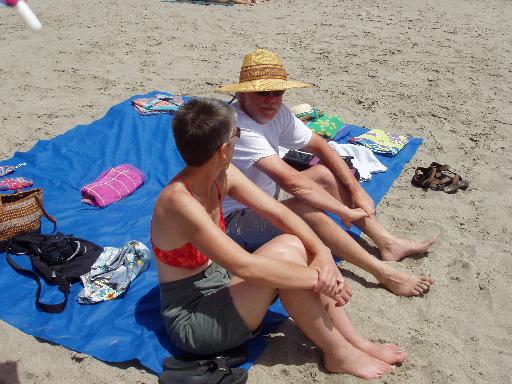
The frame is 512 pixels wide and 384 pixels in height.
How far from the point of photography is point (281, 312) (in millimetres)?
3049

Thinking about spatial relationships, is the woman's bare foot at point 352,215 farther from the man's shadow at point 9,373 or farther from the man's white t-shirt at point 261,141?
the man's shadow at point 9,373

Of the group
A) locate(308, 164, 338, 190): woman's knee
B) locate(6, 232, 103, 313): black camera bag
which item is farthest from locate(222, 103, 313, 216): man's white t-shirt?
locate(6, 232, 103, 313): black camera bag

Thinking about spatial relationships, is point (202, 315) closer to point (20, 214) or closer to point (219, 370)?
point (219, 370)

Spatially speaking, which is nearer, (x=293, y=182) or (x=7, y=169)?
(x=293, y=182)

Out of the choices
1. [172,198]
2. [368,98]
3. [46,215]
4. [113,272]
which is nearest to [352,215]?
[172,198]

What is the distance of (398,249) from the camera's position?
11.5 ft

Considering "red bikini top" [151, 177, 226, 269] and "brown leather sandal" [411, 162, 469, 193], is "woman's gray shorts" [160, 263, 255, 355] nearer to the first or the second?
"red bikini top" [151, 177, 226, 269]

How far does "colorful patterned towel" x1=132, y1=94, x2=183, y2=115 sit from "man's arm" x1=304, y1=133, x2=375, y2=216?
7.20ft

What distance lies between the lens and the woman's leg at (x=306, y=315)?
7.97 ft

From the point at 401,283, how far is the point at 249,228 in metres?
0.97

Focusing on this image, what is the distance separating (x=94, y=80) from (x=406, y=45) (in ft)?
15.8

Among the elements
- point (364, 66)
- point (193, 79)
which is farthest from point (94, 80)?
point (364, 66)

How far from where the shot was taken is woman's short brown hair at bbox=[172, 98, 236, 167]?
7.44 feet

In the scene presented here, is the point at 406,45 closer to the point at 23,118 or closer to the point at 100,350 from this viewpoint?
the point at 23,118
